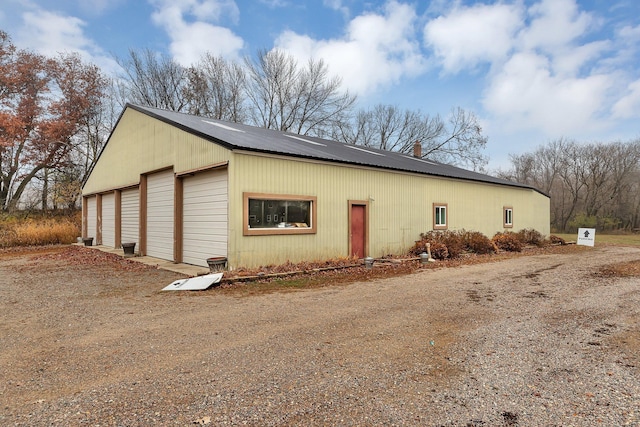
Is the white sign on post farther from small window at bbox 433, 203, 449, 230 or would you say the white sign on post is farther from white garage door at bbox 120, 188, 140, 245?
white garage door at bbox 120, 188, 140, 245

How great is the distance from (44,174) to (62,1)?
1684cm

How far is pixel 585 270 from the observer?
31.9 feet

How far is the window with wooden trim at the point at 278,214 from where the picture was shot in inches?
367

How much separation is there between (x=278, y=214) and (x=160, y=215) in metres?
5.20

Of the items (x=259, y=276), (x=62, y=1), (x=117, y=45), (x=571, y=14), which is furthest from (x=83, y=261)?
(x=117, y=45)

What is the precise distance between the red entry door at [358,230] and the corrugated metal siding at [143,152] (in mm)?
4571

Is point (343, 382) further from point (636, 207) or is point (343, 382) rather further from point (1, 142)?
point (636, 207)

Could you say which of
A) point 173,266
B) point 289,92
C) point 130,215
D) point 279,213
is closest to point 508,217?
point 279,213

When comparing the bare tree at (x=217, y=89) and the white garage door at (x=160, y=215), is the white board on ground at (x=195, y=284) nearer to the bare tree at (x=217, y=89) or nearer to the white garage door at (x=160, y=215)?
the white garage door at (x=160, y=215)

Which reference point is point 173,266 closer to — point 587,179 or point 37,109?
point 37,109

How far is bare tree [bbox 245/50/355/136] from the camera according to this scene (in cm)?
3008

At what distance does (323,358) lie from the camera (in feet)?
11.6

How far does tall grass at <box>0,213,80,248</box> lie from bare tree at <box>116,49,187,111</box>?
1100 cm

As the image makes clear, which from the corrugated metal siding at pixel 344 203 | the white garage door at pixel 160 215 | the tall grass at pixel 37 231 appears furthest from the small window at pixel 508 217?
the tall grass at pixel 37 231
